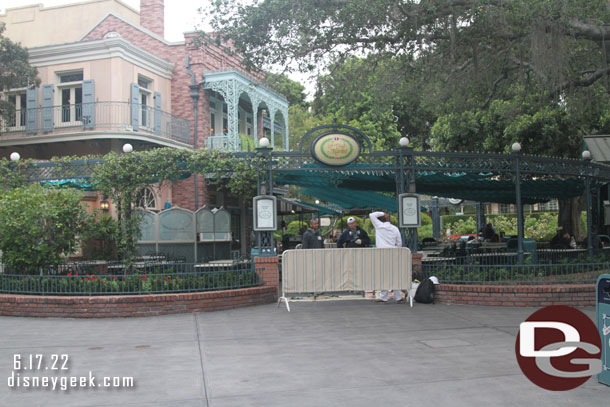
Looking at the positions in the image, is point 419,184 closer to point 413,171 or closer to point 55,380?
point 413,171

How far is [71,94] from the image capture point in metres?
20.4

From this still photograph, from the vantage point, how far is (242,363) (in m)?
6.54

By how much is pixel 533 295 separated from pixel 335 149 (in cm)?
481

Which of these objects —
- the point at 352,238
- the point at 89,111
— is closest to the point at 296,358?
the point at 352,238

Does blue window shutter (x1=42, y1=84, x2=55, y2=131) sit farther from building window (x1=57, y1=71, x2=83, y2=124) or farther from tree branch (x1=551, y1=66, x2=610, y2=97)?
tree branch (x1=551, y1=66, x2=610, y2=97)

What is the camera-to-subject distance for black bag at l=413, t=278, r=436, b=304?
11.1m

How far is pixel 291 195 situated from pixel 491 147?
1621 centimetres

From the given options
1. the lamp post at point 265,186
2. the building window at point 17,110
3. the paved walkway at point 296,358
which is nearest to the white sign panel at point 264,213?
the lamp post at point 265,186

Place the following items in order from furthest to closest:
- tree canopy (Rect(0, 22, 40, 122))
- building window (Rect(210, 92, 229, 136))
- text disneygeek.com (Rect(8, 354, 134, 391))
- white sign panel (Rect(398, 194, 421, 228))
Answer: building window (Rect(210, 92, 229, 136))
tree canopy (Rect(0, 22, 40, 122))
white sign panel (Rect(398, 194, 421, 228))
text disneygeek.com (Rect(8, 354, 134, 391))

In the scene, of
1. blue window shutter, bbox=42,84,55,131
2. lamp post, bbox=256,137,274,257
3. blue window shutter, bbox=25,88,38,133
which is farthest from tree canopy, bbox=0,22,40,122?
lamp post, bbox=256,137,274,257

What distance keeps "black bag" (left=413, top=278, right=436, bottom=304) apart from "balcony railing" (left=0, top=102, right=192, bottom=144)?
12022 millimetres

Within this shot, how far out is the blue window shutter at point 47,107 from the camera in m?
19.8

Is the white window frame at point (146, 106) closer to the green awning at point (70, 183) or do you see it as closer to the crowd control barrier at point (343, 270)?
the green awning at point (70, 183)

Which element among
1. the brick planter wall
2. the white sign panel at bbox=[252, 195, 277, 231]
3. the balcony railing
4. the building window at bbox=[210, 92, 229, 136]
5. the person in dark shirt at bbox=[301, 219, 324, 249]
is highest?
the building window at bbox=[210, 92, 229, 136]
